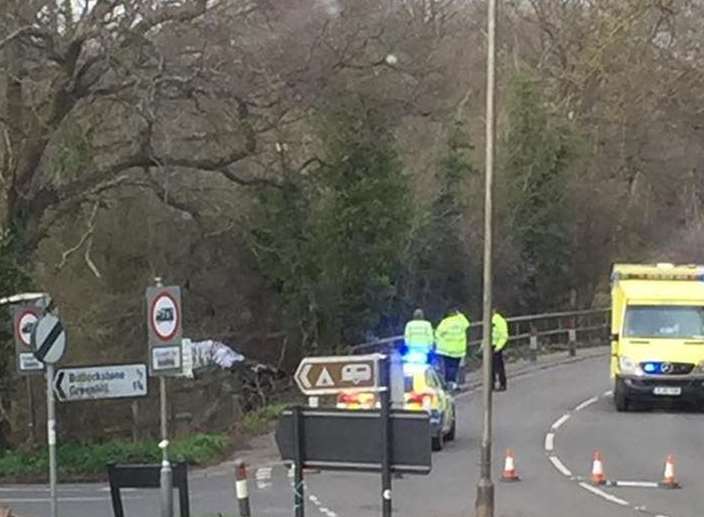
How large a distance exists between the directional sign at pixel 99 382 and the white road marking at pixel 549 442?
A: 851 centimetres

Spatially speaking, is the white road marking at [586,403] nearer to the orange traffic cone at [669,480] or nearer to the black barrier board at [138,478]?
the orange traffic cone at [669,480]

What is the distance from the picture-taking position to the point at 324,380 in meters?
13.6

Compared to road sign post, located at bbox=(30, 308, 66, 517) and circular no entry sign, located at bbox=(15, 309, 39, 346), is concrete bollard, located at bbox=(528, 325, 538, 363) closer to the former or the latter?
circular no entry sign, located at bbox=(15, 309, 39, 346)

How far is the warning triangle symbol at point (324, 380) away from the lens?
13.6 metres

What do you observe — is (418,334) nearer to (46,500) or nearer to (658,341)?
(658,341)

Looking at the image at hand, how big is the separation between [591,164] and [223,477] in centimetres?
3445

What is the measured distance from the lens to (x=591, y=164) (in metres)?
54.9

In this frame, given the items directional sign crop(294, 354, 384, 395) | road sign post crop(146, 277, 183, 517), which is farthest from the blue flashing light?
directional sign crop(294, 354, 384, 395)

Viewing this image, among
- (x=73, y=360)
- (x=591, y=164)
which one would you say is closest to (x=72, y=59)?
(x=73, y=360)

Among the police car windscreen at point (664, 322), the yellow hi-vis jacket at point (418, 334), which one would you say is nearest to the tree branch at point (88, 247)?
the yellow hi-vis jacket at point (418, 334)

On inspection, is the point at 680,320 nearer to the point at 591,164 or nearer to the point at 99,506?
the point at 99,506

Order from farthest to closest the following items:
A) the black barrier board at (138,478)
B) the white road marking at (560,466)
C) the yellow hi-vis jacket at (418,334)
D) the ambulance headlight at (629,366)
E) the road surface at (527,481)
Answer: the ambulance headlight at (629,366), the yellow hi-vis jacket at (418,334), the white road marking at (560,466), the road surface at (527,481), the black barrier board at (138,478)

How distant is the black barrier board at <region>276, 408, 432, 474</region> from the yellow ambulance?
15996mm

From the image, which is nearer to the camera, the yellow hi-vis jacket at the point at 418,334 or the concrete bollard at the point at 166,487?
the concrete bollard at the point at 166,487
